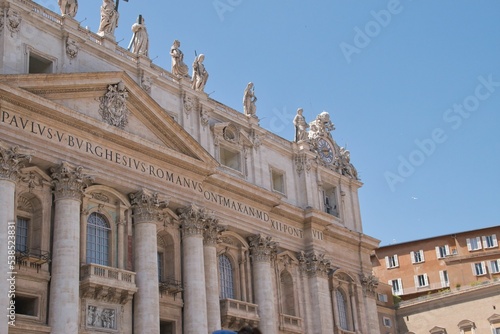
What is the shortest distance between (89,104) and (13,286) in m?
8.02

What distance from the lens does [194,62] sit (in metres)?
37.0

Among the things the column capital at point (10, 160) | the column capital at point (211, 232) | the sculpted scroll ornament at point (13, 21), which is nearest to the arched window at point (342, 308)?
the column capital at point (211, 232)

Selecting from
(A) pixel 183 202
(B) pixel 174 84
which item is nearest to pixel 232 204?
(A) pixel 183 202

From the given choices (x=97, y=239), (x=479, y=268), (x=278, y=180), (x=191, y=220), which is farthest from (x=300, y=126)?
(x=479, y=268)

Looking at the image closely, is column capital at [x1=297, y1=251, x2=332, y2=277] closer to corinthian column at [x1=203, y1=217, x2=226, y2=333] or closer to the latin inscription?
the latin inscription

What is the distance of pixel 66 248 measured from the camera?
2666 centimetres

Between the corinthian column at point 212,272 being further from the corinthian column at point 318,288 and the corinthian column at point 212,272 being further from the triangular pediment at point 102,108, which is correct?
the corinthian column at point 318,288

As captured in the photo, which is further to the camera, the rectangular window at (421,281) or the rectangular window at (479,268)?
the rectangular window at (421,281)

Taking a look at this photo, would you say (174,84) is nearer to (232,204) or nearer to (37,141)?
(232,204)

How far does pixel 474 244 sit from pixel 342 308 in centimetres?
2412

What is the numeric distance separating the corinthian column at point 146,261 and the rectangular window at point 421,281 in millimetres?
36577

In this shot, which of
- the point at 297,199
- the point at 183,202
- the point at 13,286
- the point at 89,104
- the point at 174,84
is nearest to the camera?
the point at 13,286

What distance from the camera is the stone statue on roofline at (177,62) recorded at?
35656 millimetres

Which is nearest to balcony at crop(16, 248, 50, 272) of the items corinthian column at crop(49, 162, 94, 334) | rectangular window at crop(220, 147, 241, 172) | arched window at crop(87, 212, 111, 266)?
corinthian column at crop(49, 162, 94, 334)
